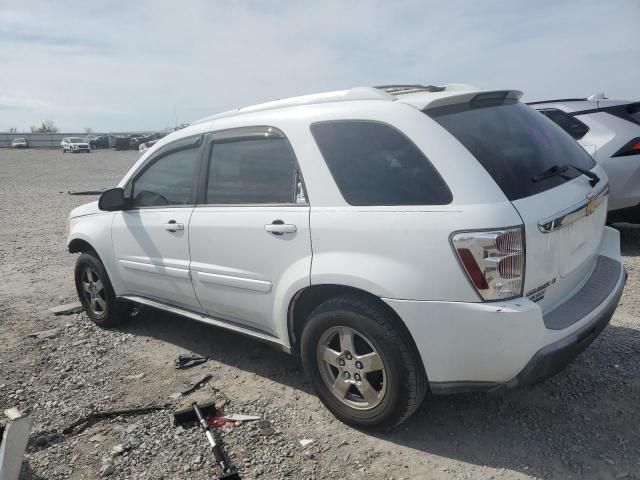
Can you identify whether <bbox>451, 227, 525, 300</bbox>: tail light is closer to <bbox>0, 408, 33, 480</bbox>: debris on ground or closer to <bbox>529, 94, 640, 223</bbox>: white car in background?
<bbox>0, 408, 33, 480</bbox>: debris on ground

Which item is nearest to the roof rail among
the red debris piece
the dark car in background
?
the red debris piece

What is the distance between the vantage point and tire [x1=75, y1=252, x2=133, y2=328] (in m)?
4.75

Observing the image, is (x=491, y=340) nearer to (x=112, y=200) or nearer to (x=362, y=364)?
(x=362, y=364)

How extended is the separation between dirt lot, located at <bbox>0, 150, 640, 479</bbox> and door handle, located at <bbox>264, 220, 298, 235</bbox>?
1140 millimetres

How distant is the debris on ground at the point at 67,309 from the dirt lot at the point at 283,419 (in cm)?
63

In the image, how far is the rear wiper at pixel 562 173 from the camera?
2.73 metres

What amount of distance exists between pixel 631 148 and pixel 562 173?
3.72 m

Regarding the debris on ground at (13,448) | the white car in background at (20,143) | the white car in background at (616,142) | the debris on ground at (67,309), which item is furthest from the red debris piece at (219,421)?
the white car in background at (20,143)

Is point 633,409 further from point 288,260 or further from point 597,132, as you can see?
point 597,132

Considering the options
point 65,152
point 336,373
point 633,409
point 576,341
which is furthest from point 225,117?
point 65,152

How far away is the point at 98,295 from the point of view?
4906 millimetres

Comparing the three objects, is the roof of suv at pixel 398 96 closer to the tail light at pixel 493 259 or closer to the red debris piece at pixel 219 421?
the tail light at pixel 493 259

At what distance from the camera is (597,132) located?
6102 mm

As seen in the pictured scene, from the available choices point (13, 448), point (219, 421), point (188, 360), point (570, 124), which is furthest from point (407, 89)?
point (570, 124)
